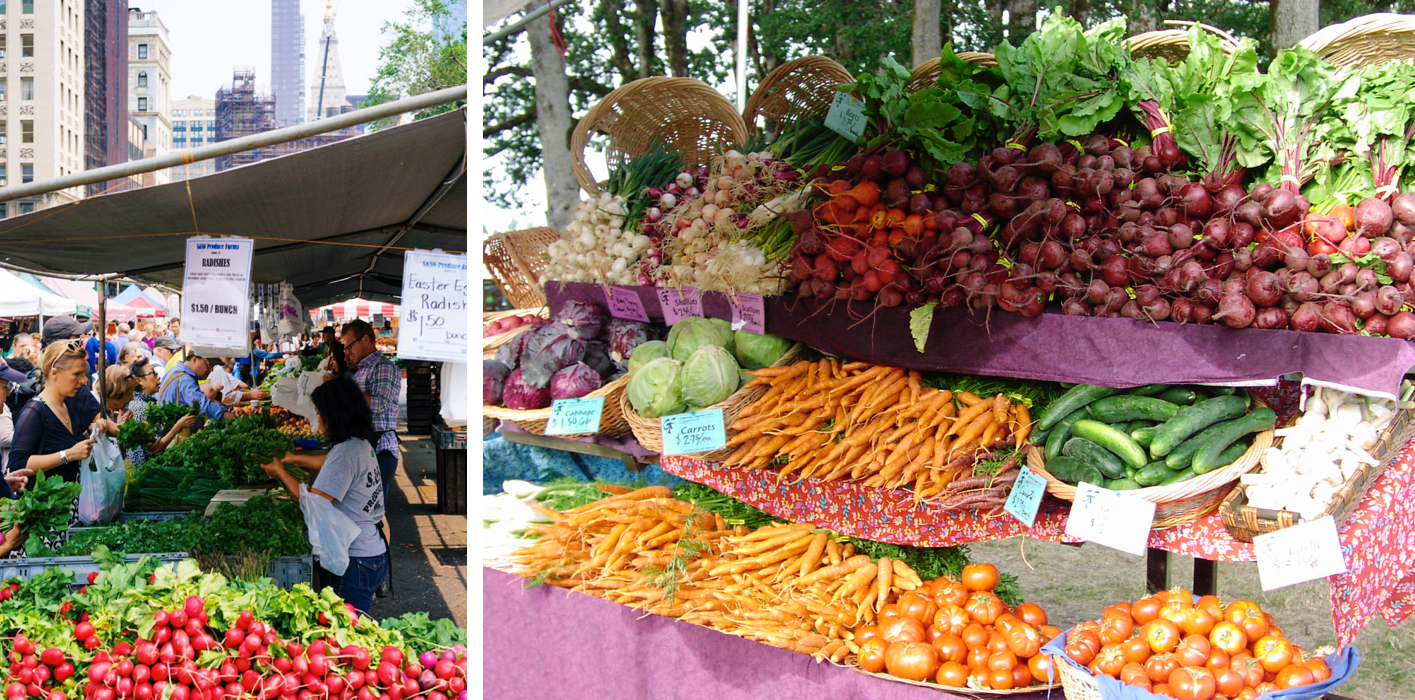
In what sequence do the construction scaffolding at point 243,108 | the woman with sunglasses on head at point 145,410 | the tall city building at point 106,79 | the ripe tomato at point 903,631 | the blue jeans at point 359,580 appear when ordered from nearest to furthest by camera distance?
the ripe tomato at point 903,631 < the blue jeans at point 359,580 < the woman with sunglasses on head at point 145,410 < the tall city building at point 106,79 < the construction scaffolding at point 243,108

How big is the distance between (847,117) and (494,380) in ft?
5.16

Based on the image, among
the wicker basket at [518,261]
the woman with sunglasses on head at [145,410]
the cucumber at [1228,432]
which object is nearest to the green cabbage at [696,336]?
the wicker basket at [518,261]

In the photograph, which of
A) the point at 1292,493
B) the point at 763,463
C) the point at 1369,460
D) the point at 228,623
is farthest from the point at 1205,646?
the point at 228,623

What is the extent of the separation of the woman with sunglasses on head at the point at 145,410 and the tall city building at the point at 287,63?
8.72 meters

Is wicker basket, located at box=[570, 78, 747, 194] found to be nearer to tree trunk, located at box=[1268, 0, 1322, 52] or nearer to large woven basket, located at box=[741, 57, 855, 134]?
large woven basket, located at box=[741, 57, 855, 134]

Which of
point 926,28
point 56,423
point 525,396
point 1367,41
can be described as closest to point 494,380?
point 525,396

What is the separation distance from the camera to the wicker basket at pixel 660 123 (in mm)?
3422

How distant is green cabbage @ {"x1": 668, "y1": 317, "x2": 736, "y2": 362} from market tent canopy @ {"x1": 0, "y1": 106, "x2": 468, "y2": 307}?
3.48 feet

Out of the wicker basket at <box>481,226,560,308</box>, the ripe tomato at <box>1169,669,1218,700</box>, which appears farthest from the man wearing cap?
the ripe tomato at <box>1169,669,1218,700</box>

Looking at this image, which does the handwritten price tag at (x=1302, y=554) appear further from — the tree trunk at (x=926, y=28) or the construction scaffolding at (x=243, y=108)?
the construction scaffolding at (x=243, y=108)

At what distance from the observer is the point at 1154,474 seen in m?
2.02

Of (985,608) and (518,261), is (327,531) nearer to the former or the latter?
(518,261)

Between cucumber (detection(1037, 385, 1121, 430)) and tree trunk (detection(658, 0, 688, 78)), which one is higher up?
tree trunk (detection(658, 0, 688, 78))

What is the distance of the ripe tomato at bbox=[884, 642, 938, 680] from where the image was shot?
2.24 metres
